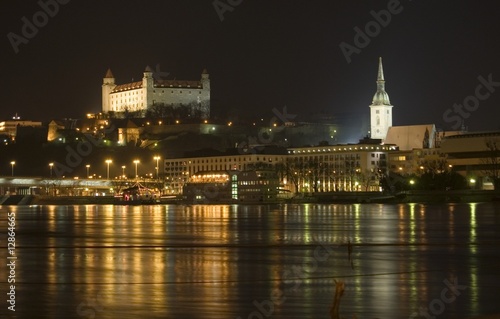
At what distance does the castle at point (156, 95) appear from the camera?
177 m

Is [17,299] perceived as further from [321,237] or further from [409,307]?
[321,237]

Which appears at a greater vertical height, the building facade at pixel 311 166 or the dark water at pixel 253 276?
→ the building facade at pixel 311 166

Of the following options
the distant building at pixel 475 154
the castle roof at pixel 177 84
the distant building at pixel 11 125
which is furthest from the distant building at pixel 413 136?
the distant building at pixel 11 125

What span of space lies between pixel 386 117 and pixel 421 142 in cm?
2217

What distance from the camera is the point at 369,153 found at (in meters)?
130

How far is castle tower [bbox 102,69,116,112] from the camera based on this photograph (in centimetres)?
18688

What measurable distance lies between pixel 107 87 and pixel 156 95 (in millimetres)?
15120

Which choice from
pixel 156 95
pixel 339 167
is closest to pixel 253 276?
pixel 339 167

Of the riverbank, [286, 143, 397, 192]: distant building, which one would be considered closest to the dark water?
the riverbank

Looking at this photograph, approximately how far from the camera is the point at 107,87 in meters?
188

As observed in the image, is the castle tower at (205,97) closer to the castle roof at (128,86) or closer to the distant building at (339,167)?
the castle roof at (128,86)

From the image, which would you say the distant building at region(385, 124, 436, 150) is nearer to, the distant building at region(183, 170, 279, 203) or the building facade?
the building facade

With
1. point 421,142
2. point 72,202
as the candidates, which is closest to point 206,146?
point 421,142

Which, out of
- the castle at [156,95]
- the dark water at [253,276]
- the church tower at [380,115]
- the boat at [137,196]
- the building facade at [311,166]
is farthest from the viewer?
the castle at [156,95]
